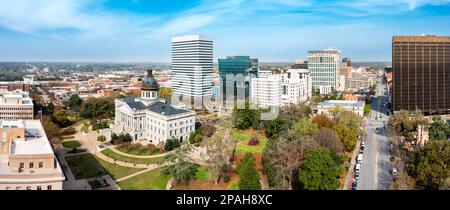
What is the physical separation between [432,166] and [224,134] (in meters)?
4.09

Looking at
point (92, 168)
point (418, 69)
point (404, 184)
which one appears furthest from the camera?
point (418, 69)

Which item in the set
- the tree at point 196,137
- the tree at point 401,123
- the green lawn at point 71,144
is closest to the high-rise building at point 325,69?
the tree at point 401,123

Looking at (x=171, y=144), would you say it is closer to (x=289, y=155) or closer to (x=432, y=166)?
(x=289, y=155)

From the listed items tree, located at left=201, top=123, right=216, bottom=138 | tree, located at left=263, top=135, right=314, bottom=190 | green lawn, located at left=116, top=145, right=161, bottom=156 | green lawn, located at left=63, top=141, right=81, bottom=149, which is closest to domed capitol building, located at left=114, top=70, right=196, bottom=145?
tree, located at left=201, top=123, right=216, bottom=138

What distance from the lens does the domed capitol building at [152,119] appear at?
1064 centimetres

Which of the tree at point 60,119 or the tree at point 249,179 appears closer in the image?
the tree at point 249,179

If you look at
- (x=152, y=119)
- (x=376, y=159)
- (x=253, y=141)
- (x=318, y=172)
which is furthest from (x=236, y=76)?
(x=318, y=172)

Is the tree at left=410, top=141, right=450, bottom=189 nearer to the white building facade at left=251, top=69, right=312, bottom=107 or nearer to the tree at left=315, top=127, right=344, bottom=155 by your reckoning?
the tree at left=315, top=127, right=344, bottom=155

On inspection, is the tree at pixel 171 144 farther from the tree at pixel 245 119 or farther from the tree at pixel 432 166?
the tree at pixel 432 166

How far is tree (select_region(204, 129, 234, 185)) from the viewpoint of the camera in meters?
7.01

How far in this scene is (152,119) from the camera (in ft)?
36.3

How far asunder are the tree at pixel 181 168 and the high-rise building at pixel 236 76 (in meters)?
8.67

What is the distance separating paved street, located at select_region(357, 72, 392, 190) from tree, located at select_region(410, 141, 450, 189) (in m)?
0.53
